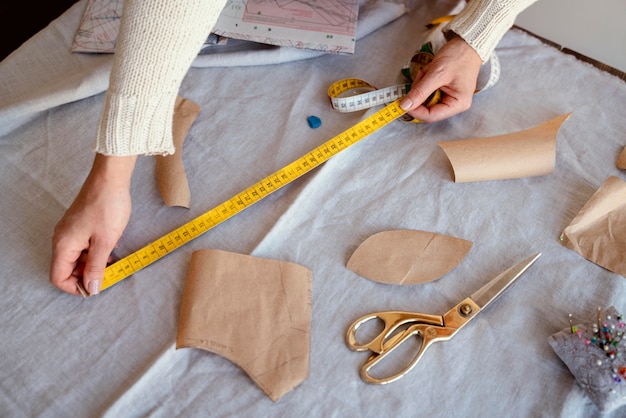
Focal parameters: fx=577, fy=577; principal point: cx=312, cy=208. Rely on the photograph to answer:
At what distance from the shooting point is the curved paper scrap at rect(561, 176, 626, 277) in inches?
45.2

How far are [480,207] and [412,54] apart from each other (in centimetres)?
46

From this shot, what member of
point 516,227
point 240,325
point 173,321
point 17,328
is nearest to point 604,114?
point 516,227

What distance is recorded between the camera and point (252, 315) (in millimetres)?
1052

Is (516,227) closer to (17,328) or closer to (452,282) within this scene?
(452,282)

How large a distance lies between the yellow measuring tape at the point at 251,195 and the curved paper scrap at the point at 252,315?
7cm

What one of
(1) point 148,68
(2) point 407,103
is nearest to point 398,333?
(2) point 407,103

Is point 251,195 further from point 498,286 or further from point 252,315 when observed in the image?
point 498,286

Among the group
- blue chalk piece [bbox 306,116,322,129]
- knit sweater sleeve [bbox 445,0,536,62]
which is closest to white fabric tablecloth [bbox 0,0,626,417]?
blue chalk piece [bbox 306,116,322,129]

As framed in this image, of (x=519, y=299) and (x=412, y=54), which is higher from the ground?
(x=412, y=54)

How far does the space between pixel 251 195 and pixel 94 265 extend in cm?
34

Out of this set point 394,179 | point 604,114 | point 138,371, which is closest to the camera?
point 138,371

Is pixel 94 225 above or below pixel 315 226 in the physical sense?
above

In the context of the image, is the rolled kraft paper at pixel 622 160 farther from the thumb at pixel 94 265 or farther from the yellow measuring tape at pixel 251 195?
the thumb at pixel 94 265

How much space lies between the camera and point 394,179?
1.25m
